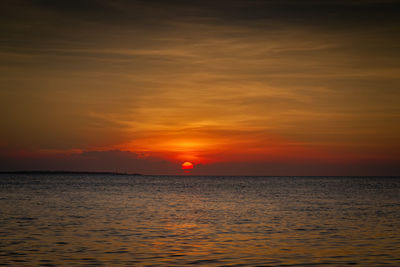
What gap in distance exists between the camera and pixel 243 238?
2833 centimetres

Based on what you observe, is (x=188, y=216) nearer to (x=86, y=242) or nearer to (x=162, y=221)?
(x=162, y=221)

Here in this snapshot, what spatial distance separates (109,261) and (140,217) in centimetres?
1999

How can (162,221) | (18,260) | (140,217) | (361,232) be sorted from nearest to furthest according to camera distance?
1. (18,260)
2. (361,232)
3. (162,221)
4. (140,217)

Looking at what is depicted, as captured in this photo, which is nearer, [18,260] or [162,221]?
[18,260]

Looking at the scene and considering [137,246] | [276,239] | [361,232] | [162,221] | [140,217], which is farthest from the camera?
[140,217]

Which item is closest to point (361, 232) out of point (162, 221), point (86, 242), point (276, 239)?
point (276, 239)

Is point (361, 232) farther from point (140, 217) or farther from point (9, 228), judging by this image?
point (9, 228)

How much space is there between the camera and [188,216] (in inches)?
1684

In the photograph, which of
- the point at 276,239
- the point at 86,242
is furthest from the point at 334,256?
the point at 86,242

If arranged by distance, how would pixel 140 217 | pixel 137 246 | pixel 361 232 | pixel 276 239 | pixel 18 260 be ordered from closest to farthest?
1. pixel 18 260
2. pixel 137 246
3. pixel 276 239
4. pixel 361 232
5. pixel 140 217

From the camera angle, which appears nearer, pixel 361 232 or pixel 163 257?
pixel 163 257

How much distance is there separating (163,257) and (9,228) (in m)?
15.1

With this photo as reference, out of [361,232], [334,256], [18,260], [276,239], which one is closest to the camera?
[18,260]

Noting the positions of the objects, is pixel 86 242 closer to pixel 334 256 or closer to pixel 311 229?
pixel 334 256
